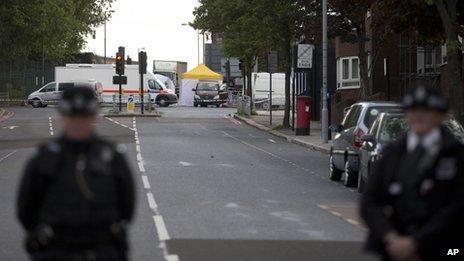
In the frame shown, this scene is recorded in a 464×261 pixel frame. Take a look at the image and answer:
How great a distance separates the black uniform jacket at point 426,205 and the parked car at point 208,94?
67384 mm

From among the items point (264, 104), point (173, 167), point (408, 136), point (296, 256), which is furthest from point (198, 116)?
point (408, 136)

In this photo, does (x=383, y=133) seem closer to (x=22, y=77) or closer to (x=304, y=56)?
(x=304, y=56)

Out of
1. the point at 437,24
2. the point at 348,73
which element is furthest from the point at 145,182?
the point at 348,73

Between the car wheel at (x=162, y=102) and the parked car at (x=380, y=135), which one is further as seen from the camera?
the car wheel at (x=162, y=102)

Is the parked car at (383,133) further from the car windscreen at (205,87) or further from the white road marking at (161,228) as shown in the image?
the car windscreen at (205,87)

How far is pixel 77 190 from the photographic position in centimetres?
502

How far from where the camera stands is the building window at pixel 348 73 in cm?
4797

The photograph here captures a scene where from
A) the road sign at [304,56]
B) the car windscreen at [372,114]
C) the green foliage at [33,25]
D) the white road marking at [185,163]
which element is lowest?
the white road marking at [185,163]

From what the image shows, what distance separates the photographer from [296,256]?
→ 10.2 meters

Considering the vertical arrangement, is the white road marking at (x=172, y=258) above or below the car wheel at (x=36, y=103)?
below

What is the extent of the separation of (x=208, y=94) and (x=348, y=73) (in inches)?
1005

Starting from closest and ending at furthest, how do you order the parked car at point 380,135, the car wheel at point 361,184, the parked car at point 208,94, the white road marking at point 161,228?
1. the white road marking at point 161,228
2. the parked car at point 380,135
3. the car wheel at point 361,184
4. the parked car at point 208,94

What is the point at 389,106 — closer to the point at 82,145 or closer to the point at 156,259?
the point at 156,259

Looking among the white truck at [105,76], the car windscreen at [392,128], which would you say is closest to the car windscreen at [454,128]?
the car windscreen at [392,128]
